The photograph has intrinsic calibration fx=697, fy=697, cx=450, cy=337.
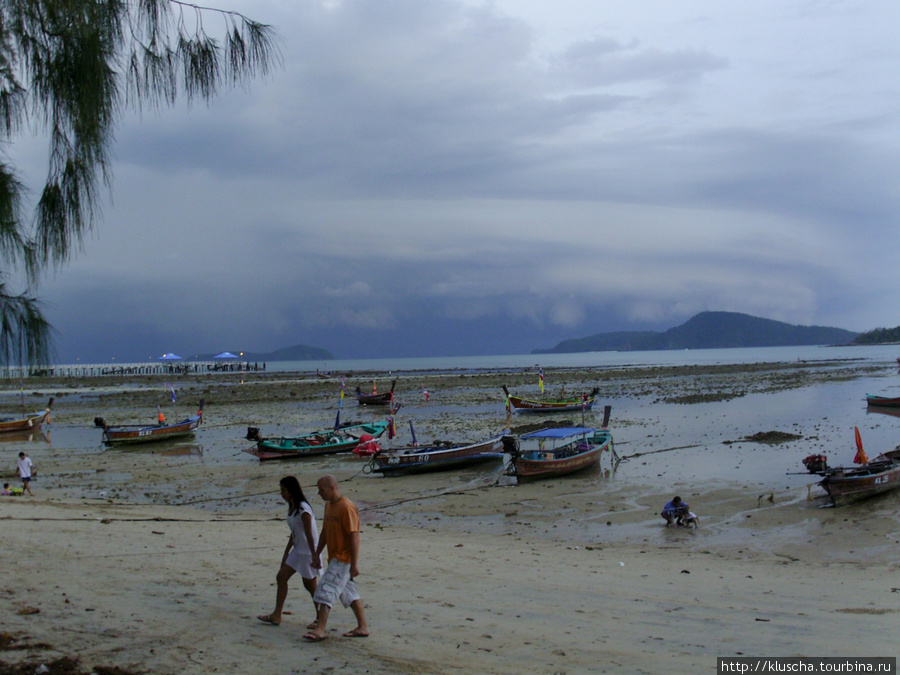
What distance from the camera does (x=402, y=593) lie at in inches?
357

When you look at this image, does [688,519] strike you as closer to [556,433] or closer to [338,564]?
[556,433]

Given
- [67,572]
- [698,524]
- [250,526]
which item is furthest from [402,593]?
[698,524]

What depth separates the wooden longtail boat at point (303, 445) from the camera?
1105 inches

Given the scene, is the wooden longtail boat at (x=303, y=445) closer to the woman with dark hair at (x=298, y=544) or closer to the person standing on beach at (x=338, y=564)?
the woman with dark hair at (x=298, y=544)

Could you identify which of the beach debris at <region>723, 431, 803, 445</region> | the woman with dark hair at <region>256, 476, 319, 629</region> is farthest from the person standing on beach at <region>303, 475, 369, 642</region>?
the beach debris at <region>723, 431, 803, 445</region>

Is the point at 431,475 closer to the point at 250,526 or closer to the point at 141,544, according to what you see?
the point at 250,526

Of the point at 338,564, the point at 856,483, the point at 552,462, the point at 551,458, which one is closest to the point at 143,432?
the point at 551,458

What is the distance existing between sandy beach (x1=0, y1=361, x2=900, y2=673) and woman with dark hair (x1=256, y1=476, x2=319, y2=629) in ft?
1.22

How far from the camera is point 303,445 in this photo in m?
29.0

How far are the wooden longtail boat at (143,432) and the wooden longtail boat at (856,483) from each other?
29500 millimetres

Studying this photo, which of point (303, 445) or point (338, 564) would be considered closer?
point (338, 564)

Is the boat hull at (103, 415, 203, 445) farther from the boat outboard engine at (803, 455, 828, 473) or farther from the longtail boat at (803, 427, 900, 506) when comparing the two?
the longtail boat at (803, 427, 900, 506)

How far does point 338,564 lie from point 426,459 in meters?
17.5

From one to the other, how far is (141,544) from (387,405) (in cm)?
4793
